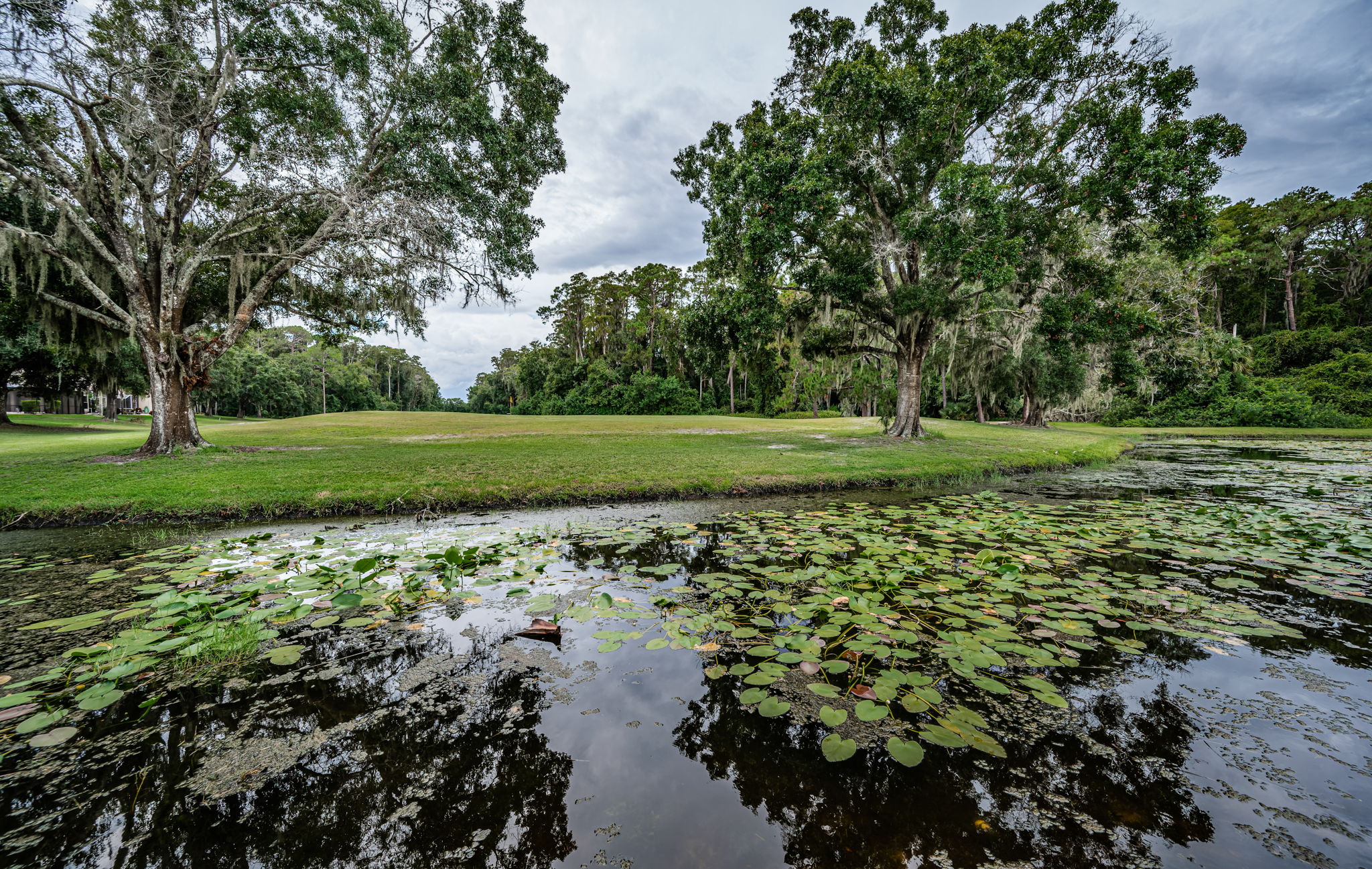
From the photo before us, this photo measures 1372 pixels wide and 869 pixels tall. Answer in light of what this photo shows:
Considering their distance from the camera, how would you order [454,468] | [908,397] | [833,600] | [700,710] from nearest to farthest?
[700,710], [833,600], [454,468], [908,397]

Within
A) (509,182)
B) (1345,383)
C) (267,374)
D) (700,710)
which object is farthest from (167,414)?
(1345,383)

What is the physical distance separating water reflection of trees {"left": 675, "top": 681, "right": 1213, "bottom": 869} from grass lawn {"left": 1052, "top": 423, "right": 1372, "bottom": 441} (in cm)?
2994

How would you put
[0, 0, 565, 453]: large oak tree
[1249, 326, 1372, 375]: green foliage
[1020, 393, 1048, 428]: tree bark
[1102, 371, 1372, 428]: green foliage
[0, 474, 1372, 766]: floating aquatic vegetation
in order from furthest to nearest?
[1249, 326, 1372, 375]: green foliage < [1020, 393, 1048, 428]: tree bark < [1102, 371, 1372, 428]: green foliage < [0, 0, 565, 453]: large oak tree < [0, 474, 1372, 766]: floating aquatic vegetation

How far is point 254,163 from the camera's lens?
38.3ft

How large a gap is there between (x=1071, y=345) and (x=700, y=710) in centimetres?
2465

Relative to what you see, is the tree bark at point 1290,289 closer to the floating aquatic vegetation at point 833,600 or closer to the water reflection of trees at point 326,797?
the floating aquatic vegetation at point 833,600

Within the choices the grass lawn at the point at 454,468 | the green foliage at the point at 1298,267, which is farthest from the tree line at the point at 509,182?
the green foliage at the point at 1298,267

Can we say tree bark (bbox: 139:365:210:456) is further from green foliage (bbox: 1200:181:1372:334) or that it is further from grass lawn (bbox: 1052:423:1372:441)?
green foliage (bbox: 1200:181:1372:334)

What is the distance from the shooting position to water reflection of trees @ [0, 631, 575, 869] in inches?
67.4

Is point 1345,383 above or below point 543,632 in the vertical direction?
above

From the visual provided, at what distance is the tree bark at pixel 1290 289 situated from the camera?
37250 millimetres

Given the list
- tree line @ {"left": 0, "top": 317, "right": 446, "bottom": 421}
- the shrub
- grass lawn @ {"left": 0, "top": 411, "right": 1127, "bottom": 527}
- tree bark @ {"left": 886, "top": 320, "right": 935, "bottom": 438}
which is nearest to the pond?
grass lawn @ {"left": 0, "top": 411, "right": 1127, "bottom": 527}

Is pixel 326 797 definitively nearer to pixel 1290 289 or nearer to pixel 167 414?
pixel 167 414

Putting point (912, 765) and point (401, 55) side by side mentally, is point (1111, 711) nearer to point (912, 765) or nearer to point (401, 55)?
point (912, 765)
